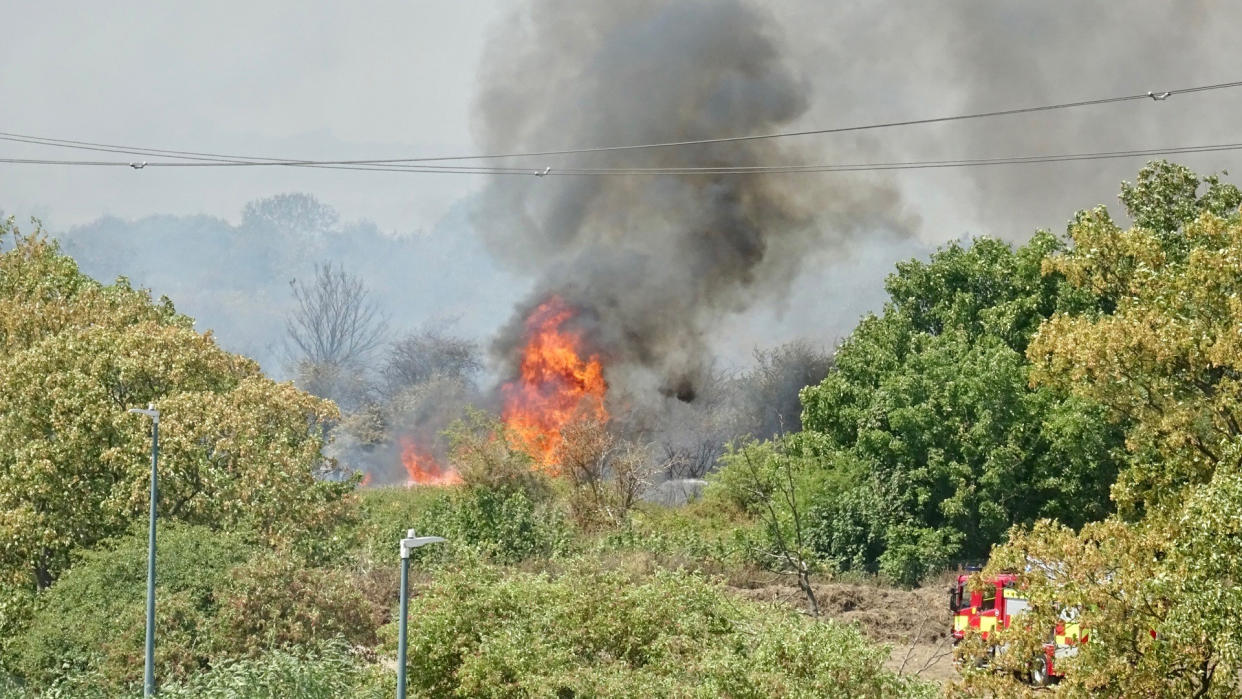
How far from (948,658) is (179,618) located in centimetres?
1525

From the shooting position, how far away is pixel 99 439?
31047 millimetres

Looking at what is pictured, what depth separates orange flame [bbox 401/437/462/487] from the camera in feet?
189

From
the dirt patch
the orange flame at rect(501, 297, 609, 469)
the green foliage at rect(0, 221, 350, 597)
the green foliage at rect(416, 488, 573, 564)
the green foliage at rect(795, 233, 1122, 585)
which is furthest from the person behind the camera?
the orange flame at rect(501, 297, 609, 469)

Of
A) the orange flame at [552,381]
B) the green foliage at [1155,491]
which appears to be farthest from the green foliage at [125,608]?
the orange flame at [552,381]

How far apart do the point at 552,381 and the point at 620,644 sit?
34.5m

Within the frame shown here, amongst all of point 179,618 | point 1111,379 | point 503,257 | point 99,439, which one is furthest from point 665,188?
point 1111,379

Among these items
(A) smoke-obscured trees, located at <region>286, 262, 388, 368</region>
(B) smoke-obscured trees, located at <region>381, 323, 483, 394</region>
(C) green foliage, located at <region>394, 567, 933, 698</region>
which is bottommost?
(C) green foliage, located at <region>394, 567, 933, 698</region>

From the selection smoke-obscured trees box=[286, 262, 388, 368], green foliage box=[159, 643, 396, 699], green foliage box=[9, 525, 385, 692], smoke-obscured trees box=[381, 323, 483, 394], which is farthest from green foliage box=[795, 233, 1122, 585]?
smoke-obscured trees box=[286, 262, 388, 368]

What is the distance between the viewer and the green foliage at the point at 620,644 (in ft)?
58.7

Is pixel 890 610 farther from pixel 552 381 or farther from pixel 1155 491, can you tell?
pixel 552 381

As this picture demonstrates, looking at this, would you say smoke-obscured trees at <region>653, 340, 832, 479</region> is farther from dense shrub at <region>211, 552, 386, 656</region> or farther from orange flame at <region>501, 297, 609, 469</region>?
dense shrub at <region>211, 552, 386, 656</region>

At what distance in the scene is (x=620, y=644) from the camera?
69.4 feet

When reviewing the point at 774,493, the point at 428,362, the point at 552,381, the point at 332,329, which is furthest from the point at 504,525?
the point at 332,329

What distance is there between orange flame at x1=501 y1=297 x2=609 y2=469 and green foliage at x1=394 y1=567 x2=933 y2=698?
28.3 meters
